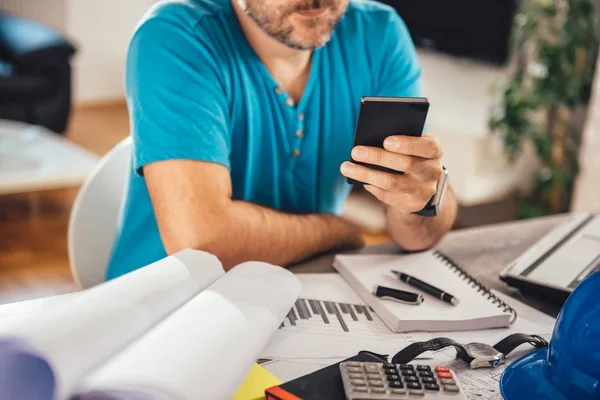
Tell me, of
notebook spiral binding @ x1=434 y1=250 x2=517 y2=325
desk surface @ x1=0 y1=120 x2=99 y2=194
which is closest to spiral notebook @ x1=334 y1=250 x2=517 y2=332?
notebook spiral binding @ x1=434 y1=250 x2=517 y2=325

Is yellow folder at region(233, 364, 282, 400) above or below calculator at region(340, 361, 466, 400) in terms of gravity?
below

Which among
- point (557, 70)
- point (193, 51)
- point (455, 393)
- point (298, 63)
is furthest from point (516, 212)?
point (455, 393)

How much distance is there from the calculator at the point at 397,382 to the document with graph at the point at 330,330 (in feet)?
0.29

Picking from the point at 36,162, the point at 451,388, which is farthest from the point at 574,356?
the point at 36,162

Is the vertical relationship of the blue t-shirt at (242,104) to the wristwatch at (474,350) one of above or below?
above

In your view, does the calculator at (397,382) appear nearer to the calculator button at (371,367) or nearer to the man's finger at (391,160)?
the calculator button at (371,367)

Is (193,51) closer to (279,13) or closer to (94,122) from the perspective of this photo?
(279,13)

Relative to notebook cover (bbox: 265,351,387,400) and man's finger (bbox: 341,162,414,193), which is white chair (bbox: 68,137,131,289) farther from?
notebook cover (bbox: 265,351,387,400)

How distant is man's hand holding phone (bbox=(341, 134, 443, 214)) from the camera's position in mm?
876

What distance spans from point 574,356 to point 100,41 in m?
4.74

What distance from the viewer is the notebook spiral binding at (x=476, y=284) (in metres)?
0.90

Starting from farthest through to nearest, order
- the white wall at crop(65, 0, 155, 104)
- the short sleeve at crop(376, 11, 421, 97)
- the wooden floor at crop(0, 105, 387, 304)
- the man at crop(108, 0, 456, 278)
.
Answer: the white wall at crop(65, 0, 155, 104), the wooden floor at crop(0, 105, 387, 304), the short sleeve at crop(376, 11, 421, 97), the man at crop(108, 0, 456, 278)

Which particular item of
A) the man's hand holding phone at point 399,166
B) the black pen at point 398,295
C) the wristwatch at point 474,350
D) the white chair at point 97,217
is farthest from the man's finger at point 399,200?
the white chair at point 97,217

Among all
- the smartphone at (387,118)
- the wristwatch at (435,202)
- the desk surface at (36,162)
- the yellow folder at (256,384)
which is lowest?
the desk surface at (36,162)
